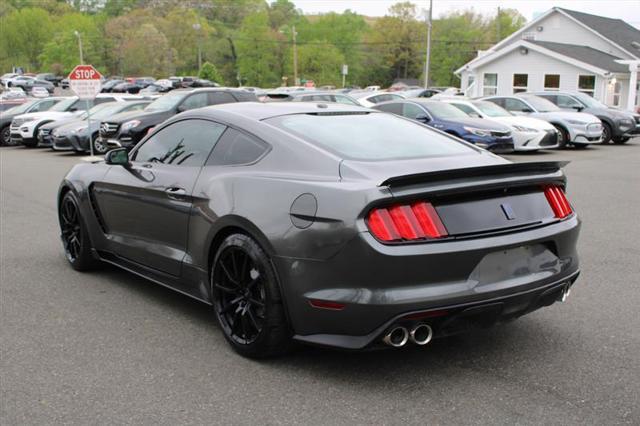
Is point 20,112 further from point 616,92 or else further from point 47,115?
point 616,92

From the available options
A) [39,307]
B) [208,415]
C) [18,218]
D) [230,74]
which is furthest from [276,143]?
[230,74]

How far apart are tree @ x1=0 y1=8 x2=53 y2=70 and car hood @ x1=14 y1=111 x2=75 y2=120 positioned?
106991 mm

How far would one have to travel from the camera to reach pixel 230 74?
121 m

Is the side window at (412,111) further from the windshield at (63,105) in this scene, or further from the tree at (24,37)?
the tree at (24,37)

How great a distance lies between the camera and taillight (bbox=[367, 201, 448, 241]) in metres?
3.57

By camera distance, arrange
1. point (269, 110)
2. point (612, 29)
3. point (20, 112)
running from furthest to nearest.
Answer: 1. point (612, 29)
2. point (20, 112)
3. point (269, 110)

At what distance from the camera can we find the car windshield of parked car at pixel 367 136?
14.1ft

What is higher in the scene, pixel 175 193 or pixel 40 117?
pixel 175 193

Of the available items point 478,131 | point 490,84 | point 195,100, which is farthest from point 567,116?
point 490,84

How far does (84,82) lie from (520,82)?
1002 inches

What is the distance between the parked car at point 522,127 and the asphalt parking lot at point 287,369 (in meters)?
12.2

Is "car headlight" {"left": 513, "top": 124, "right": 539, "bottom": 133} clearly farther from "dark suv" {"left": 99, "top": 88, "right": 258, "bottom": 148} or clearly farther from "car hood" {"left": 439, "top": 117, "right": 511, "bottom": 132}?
"dark suv" {"left": 99, "top": 88, "right": 258, "bottom": 148}

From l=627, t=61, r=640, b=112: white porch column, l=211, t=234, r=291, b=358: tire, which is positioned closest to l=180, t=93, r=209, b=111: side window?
l=211, t=234, r=291, b=358: tire

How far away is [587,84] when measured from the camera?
34688 mm
